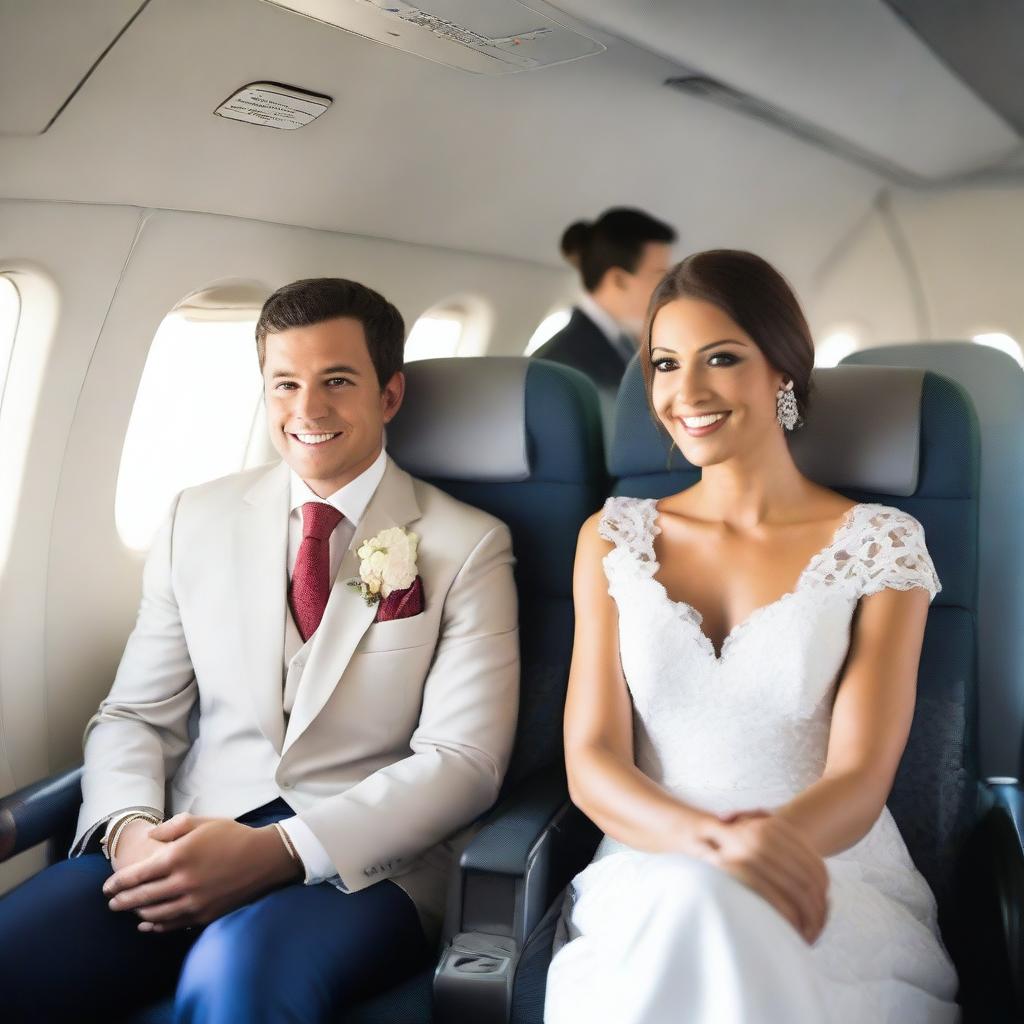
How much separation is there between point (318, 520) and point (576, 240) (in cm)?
153

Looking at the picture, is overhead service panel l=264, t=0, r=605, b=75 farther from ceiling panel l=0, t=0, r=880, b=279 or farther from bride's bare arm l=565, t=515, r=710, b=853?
bride's bare arm l=565, t=515, r=710, b=853

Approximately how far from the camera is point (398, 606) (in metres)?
2.21

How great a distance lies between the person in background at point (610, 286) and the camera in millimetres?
3287

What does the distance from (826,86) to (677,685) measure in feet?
5.54

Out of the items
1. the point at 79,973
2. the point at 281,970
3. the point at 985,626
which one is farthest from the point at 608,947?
the point at 985,626

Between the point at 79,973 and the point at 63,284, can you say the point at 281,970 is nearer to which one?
the point at 79,973

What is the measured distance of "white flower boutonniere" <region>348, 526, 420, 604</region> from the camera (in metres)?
2.21

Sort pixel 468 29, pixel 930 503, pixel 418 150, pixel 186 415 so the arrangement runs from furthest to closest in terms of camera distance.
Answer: pixel 186 415, pixel 418 150, pixel 468 29, pixel 930 503

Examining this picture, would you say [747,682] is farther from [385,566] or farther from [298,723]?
[298,723]

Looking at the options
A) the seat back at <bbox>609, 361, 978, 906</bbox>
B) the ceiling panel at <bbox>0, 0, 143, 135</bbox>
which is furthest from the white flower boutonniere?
the ceiling panel at <bbox>0, 0, 143, 135</bbox>

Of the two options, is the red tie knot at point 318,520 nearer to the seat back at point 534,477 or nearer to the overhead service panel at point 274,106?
the seat back at point 534,477

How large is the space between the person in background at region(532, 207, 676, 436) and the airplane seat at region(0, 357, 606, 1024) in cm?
76

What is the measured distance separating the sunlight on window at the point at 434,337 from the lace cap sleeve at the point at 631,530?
1445mm

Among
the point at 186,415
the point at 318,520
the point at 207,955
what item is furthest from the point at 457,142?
the point at 207,955
